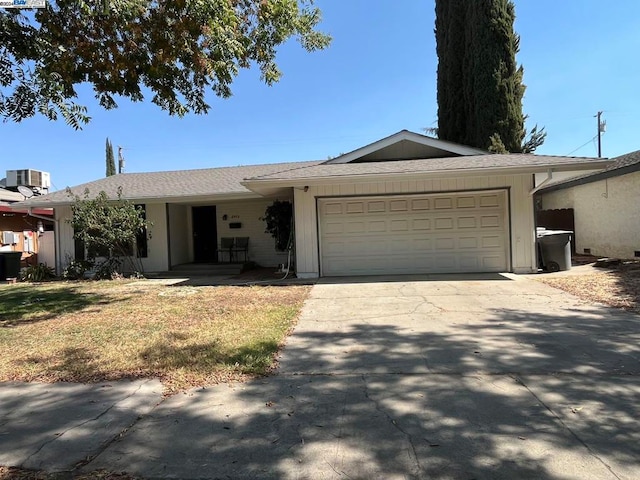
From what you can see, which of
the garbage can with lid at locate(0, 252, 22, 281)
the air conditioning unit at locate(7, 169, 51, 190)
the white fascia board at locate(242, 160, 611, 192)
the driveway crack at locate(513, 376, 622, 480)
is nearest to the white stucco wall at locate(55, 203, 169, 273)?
the garbage can with lid at locate(0, 252, 22, 281)

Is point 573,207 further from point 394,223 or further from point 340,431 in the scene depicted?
point 340,431

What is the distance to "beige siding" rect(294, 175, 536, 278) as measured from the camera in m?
11.1

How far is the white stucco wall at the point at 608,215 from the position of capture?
13.0 metres

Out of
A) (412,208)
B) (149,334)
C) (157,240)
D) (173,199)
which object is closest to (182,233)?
(157,240)

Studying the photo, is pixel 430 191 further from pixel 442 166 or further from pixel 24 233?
pixel 24 233

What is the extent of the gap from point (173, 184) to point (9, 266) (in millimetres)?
5887

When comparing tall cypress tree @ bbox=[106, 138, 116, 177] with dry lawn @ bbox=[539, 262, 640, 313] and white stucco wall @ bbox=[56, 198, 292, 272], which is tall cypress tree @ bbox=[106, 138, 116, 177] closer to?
white stucco wall @ bbox=[56, 198, 292, 272]

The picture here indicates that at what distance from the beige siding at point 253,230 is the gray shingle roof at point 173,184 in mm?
952

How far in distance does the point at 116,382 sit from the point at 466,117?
67.1ft

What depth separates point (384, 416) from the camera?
3.36m

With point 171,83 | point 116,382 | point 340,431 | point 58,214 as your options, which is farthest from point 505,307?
point 58,214

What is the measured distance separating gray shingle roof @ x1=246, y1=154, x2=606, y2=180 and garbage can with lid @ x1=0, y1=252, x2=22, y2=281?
376 inches

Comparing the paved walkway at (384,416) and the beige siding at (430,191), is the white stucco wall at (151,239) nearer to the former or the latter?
the beige siding at (430,191)

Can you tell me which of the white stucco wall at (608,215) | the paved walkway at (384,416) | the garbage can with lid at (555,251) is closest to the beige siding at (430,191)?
the garbage can with lid at (555,251)
